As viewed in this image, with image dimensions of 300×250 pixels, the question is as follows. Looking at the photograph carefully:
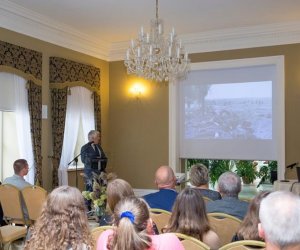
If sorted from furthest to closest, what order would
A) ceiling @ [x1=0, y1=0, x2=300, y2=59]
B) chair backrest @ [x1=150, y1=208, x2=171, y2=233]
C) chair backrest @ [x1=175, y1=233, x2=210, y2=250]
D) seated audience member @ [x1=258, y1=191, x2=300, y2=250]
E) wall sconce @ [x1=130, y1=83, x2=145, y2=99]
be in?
wall sconce @ [x1=130, y1=83, x2=145, y2=99] < ceiling @ [x1=0, y1=0, x2=300, y2=59] < chair backrest @ [x1=150, y1=208, x2=171, y2=233] < chair backrest @ [x1=175, y1=233, x2=210, y2=250] < seated audience member @ [x1=258, y1=191, x2=300, y2=250]

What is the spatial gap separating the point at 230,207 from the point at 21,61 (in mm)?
4431

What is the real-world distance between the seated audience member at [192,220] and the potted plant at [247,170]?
6853 millimetres

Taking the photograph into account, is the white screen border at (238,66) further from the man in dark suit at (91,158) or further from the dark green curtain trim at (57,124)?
the dark green curtain trim at (57,124)

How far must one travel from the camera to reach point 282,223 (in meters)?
1.53

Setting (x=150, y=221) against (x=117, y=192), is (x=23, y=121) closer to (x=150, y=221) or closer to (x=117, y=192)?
(x=117, y=192)

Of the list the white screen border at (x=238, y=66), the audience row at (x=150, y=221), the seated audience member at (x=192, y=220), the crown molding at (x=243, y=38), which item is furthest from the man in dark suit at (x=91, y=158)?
the seated audience member at (x=192, y=220)

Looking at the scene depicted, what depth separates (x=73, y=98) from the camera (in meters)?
7.52

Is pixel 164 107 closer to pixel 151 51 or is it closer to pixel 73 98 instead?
pixel 73 98

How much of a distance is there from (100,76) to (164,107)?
1498 mm

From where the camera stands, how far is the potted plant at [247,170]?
9180 mm

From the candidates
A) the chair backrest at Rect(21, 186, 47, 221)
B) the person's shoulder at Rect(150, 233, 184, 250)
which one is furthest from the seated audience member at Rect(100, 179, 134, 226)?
the chair backrest at Rect(21, 186, 47, 221)

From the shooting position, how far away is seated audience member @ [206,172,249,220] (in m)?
3.11

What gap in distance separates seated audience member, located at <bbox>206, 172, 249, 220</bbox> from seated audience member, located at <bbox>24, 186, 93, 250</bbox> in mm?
1365

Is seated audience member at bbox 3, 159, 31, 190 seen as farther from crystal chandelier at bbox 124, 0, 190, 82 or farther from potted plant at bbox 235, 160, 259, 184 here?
potted plant at bbox 235, 160, 259, 184
